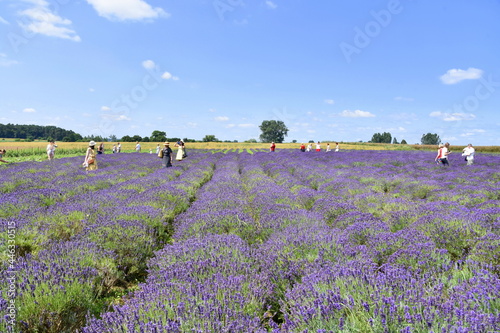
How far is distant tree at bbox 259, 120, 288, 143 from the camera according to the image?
325 feet

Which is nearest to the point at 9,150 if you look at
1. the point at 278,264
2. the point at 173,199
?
the point at 173,199

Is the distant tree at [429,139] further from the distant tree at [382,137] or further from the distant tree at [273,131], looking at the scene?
the distant tree at [273,131]

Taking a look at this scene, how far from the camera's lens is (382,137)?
10331cm

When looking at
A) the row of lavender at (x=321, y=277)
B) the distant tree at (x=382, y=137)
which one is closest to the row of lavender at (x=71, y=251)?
the row of lavender at (x=321, y=277)

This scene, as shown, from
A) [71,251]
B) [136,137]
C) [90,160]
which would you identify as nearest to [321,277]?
[71,251]

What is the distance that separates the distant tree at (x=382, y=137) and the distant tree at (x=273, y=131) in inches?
1288

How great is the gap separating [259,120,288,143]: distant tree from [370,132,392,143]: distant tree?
1288 inches

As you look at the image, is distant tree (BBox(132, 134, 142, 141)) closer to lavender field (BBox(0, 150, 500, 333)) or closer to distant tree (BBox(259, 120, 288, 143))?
distant tree (BBox(259, 120, 288, 143))

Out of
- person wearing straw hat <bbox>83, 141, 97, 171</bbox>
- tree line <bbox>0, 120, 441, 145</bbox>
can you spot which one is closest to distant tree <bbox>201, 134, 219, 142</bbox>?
tree line <bbox>0, 120, 441, 145</bbox>

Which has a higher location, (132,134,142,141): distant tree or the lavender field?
(132,134,142,141): distant tree

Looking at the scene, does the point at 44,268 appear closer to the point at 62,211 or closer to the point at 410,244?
the point at 62,211

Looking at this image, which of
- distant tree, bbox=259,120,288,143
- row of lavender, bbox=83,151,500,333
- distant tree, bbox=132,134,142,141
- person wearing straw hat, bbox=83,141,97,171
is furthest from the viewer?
distant tree, bbox=259,120,288,143

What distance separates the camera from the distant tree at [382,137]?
102 m

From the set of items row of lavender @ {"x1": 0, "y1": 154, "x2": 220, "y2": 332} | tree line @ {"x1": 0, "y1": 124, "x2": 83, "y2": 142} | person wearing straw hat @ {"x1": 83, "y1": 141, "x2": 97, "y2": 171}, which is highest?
tree line @ {"x1": 0, "y1": 124, "x2": 83, "y2": 142}
